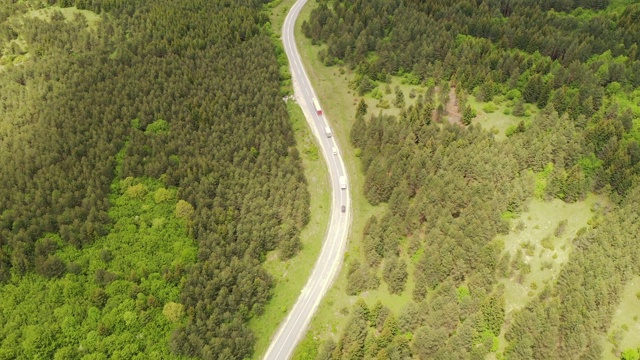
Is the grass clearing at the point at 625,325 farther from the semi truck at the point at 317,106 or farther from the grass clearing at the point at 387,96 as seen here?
the semi truck at the point at 317,106

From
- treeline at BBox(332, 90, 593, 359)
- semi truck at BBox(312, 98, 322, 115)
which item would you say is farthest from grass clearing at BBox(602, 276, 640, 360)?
semi truck at BBox(312, 98, 322, 115)

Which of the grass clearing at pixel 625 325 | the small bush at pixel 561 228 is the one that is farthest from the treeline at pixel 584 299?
the small bush at pixel 561 228

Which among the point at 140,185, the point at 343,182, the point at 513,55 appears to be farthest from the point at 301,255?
the point at 513,55

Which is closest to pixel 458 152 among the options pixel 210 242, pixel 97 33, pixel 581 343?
pixel 581 343

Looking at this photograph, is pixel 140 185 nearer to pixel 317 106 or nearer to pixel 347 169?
pixel 347 169

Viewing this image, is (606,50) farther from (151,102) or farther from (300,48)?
(151,102)

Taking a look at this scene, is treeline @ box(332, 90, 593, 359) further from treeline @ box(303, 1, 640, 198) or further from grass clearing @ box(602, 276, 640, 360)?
grass clearing @ box(602, 276, 640, 360)
